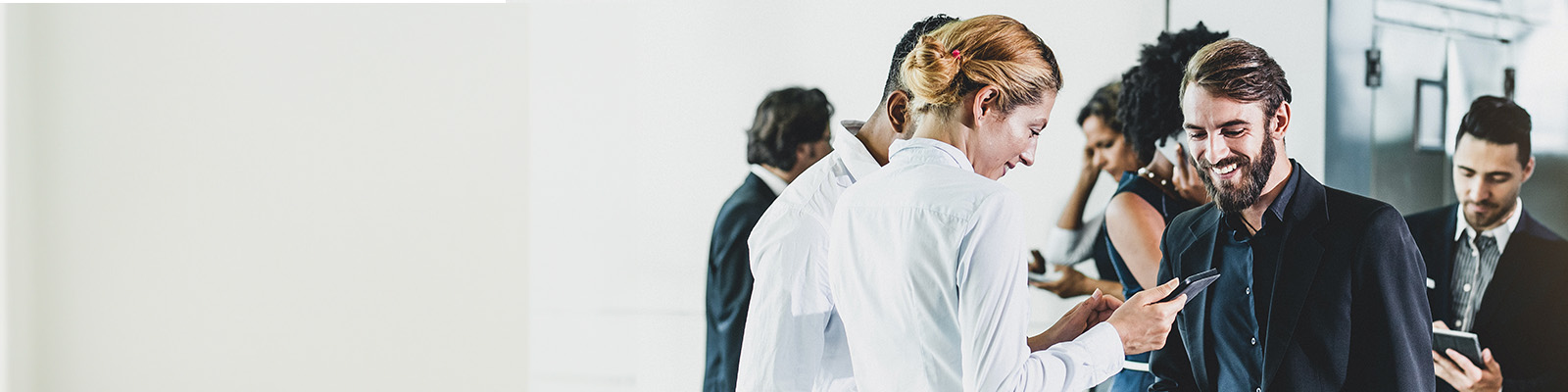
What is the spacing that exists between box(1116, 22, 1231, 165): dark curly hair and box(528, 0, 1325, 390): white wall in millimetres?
152

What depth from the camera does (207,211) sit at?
4.51 meters

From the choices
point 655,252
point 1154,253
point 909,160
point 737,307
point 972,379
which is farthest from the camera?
point 655,252

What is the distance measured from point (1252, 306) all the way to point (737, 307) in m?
1.67

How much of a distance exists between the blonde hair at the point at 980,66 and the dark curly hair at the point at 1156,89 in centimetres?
54

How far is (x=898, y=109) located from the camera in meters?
1.97

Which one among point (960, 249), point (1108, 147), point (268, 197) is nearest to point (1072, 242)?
point (1108, 147)

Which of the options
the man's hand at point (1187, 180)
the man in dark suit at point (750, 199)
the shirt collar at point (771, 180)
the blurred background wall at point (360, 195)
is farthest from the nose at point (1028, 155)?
the blurred background wall at point (360, 195)

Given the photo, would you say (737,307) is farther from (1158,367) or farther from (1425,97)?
(1425,97)

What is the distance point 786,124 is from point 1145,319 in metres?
1.65

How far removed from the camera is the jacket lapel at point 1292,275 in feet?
6.71

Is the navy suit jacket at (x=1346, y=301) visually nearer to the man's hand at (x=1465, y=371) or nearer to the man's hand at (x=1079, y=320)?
the man's hand at (x=1465, y=371)

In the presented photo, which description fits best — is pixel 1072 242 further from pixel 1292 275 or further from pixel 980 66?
pixel 980 66

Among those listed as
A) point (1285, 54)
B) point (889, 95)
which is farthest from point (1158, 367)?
point (889, 95)

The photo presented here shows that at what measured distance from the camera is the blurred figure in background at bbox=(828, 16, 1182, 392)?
160cm
